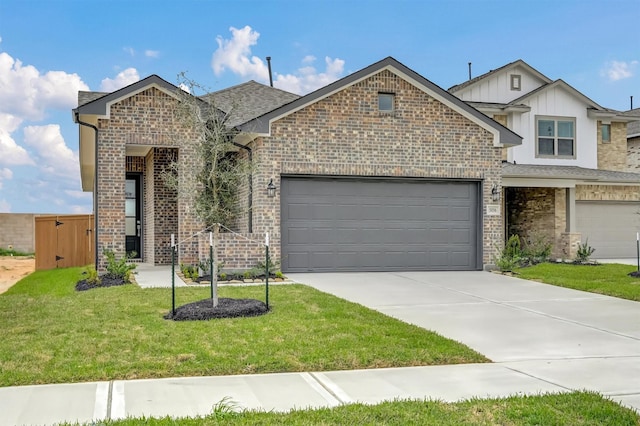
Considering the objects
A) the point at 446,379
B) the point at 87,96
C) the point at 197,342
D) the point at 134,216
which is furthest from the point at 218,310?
the point at 134,216

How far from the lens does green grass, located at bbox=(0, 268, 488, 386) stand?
682 centimetres

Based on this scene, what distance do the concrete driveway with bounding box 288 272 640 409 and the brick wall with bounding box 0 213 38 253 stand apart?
81.0 ft

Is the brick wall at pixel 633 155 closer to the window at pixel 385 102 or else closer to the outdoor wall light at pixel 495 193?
the outdoor wall light at pixel 495 193

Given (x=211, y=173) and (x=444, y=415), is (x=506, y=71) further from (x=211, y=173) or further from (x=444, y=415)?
(x=444, y=415)

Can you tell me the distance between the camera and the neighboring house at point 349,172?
16.0 m

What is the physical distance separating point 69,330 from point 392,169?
982 centimetres

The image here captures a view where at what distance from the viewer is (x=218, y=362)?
6.96 metres

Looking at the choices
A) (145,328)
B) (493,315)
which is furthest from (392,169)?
(145,328)

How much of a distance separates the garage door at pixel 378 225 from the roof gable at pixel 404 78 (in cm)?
155

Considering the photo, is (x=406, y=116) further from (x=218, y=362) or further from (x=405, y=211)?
(x=218, y=362)

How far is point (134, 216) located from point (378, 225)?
7971mm

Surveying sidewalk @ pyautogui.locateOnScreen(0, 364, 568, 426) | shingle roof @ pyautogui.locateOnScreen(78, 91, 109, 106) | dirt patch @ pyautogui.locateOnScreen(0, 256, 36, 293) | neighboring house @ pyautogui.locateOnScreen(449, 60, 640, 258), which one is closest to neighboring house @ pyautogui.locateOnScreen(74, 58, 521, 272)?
shingle roof @ pyautogui.locateOnScreen(78, 91, 109, 106)

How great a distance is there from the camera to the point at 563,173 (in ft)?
71.6

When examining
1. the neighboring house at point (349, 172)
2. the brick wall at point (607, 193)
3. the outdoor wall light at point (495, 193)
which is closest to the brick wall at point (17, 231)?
the neighboring house at point (349, 172)
